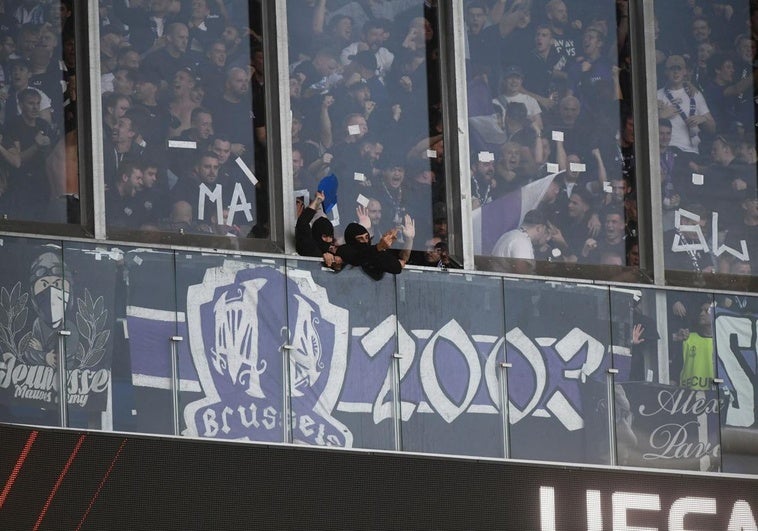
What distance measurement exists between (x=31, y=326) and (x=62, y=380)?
42 cm

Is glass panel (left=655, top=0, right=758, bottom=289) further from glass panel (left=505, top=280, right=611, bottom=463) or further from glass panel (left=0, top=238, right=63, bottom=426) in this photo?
glass panel (left=0, top=238, right=63, bottom=426)

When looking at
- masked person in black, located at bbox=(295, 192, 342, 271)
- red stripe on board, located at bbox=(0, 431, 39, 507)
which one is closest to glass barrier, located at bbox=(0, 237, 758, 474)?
masked person in black, located at bbox=(295, 192, 342, 271)

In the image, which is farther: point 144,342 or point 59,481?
point 144,342

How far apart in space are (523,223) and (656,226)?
1.34 m

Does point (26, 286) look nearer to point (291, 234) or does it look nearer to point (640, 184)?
point (291, 234)

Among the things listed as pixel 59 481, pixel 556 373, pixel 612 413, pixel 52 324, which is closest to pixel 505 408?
pixel 556 373

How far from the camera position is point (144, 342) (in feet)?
46.6

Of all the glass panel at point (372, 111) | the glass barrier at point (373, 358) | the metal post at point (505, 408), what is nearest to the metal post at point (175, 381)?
the glass barrier at point (373, 358)

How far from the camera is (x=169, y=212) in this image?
50.7ft

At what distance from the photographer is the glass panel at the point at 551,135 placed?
56.3ft

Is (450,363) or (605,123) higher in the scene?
(605,123)

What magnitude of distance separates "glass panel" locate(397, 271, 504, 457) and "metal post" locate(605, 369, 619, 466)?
39.5 inches

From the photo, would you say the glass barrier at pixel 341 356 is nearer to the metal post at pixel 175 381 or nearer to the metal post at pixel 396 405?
the metal post at pixel 396 405

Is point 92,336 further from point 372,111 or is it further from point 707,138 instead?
point 707,138
